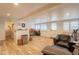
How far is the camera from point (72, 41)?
2273 mm

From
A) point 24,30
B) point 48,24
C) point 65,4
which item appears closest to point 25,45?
point 24,30

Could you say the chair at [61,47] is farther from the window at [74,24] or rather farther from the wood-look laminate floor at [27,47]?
the window at [74,24]

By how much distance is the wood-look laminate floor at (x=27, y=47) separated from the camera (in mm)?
2299

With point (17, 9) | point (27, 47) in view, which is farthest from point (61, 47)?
point (17, 9)

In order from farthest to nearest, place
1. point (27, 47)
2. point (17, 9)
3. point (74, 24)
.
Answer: point (27, 47)
point (17, 9)
point (74, 24)

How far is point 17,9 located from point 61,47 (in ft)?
4.15

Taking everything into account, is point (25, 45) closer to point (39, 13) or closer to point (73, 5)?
point (39, 13)

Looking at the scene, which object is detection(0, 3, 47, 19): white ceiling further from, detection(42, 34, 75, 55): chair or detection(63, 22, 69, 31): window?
detection(42, 34, 75, 55): chair

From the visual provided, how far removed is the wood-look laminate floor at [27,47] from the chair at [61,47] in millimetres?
111

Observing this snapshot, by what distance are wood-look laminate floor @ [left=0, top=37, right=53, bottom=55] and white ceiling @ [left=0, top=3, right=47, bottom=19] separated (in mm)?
611

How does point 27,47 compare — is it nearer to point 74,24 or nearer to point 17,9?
point 17,9

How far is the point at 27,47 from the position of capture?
2.51 meters
